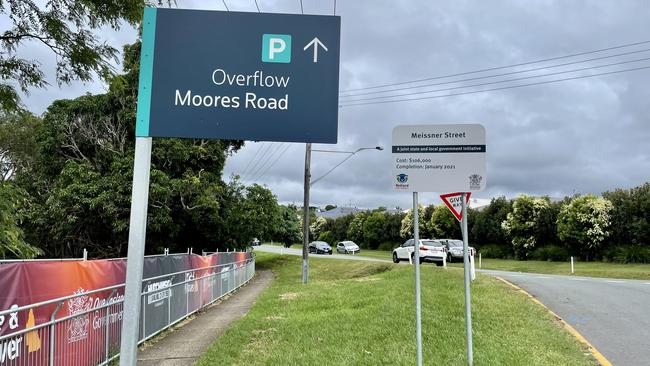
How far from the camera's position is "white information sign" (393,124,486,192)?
6.11 metres

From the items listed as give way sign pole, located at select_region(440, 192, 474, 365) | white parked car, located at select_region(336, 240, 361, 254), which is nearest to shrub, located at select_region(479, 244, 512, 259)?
white parked car, located at select_region(336, 240, 361, 254)

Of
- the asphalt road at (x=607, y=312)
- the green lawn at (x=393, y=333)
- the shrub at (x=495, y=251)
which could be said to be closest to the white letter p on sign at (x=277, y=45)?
the green lawn at (x=393, y=333)

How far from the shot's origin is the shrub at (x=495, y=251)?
42.2 m

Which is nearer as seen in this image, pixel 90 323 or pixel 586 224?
pixel 90 323

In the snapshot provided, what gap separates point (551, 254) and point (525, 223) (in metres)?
3.78

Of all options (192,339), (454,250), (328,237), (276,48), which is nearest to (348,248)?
(454,250)

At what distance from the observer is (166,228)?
97.4 feet

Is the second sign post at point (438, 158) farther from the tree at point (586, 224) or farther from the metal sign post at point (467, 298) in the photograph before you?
the tree at point (586, 224)

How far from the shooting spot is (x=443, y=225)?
167ft

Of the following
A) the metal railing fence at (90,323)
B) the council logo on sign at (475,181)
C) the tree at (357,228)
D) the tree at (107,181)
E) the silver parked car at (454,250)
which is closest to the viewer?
the metal railing fence at (90,323)

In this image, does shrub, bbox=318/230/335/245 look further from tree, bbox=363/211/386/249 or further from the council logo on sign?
the council logo on sign

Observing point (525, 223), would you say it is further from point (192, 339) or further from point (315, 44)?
point (315, 44)

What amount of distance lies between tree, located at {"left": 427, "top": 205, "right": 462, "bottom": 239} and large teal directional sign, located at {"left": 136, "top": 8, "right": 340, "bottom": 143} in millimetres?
46860

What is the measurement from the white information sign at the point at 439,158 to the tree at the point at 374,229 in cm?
5896
